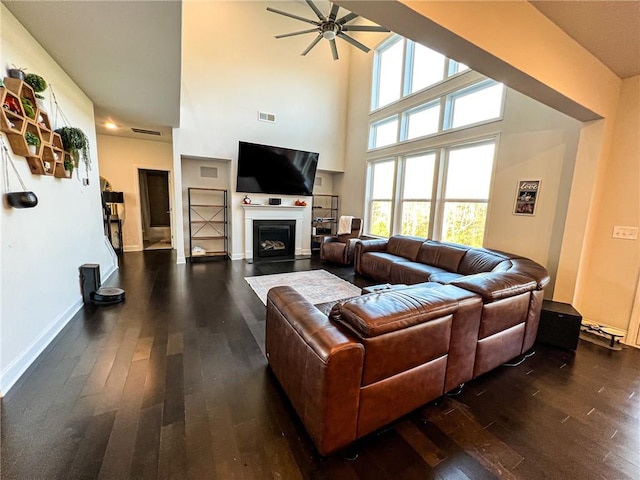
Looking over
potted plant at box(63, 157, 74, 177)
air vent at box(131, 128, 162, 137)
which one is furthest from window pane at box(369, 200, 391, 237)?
potted plant at box(63, 157, 74, 177)

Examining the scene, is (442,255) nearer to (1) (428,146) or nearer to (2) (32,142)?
(1) (428,146)

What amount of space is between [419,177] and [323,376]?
4.82m

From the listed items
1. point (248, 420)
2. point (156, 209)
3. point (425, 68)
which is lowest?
point (248, 420)

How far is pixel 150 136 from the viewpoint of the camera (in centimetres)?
589

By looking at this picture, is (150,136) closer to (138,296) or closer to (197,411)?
(138,296)

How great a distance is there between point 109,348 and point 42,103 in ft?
7.82

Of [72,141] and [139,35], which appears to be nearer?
[139,35]

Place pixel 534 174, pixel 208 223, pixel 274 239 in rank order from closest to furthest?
pixel 534 174 < pixel 208 223 < pixel 274 239

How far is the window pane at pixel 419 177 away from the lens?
16.3 ft

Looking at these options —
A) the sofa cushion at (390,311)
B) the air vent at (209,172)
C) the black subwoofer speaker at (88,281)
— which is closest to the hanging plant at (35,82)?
the black subwoofer speaker at (88,281)

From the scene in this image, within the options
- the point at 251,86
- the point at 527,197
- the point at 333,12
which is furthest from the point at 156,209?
the point at 527,197

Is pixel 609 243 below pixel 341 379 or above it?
above

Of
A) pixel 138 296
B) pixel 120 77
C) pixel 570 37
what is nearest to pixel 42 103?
pixel 120 77

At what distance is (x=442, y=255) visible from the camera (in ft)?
13.5
